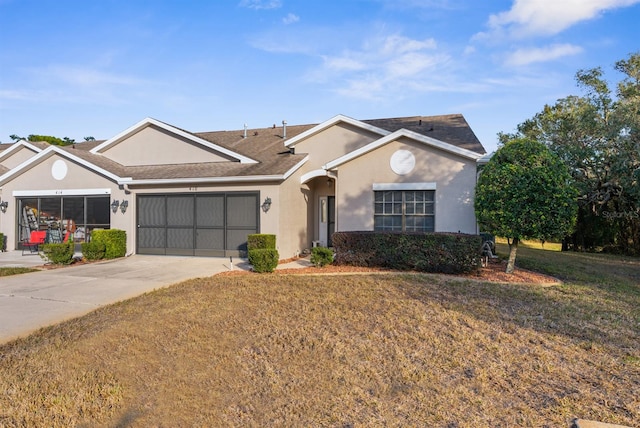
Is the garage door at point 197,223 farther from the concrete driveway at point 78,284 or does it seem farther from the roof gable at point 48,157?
the roof gable at point 48,157

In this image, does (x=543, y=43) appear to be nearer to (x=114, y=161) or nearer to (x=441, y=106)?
(x=441, y=106)

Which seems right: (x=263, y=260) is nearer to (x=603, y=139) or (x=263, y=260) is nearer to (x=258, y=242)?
(x=258, y=242)

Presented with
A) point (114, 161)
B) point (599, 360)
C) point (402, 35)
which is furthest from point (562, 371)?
point (114, 161)

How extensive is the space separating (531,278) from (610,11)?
32.8 ft

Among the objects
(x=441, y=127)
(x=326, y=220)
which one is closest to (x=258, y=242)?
(x=326, y=220)

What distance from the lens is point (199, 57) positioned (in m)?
15.4

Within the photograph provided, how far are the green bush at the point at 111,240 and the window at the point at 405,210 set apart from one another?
365 inches

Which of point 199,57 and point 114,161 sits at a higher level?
point 199,57

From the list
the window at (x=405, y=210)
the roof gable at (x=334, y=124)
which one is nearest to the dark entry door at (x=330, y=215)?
the roof gable at (x=334, y=124)

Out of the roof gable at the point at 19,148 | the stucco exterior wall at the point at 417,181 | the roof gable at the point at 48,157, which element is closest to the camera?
the stucco exterior wall at the point at 417,181

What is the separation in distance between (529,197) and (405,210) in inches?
Result: 160

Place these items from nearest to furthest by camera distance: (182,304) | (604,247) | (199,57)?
(182,304)
(199,57)
(604,247)

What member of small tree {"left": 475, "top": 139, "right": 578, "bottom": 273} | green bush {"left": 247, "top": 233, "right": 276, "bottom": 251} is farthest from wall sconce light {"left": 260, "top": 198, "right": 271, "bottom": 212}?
small tree {"left": 475, "top": 139, "right": 578, "bottom": 273}

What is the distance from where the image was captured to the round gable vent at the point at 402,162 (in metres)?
12.7
